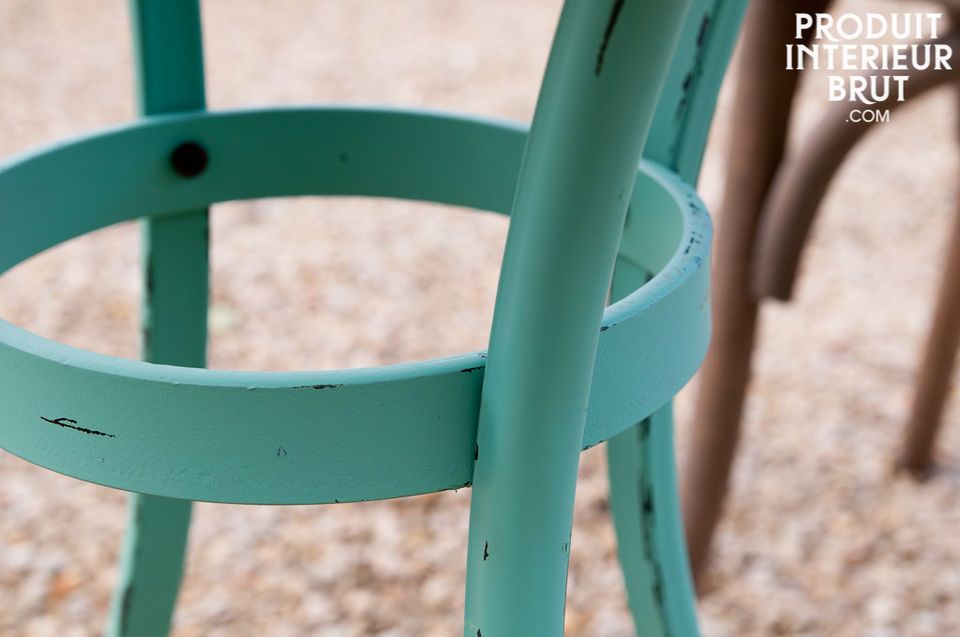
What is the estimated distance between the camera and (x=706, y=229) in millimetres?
560

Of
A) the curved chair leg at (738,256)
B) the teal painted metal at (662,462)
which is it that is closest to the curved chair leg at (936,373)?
the curved chair leg at (738,256)

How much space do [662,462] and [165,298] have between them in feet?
1.31

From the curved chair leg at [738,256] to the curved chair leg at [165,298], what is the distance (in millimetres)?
494

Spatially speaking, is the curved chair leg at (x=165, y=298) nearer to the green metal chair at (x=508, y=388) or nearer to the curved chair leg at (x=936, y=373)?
the green metal chair at (x=508, y=388)

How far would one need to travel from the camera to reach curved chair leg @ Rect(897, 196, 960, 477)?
126 centimetres

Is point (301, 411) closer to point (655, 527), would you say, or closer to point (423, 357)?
point (655, 527)

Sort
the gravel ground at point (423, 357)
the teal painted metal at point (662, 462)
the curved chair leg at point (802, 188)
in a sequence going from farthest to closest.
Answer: the gravel ground at point (423, 357) → the curved chair leg at point (802, 188) → the teal painted metal at point (662, 462)

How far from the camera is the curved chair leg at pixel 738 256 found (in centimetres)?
96

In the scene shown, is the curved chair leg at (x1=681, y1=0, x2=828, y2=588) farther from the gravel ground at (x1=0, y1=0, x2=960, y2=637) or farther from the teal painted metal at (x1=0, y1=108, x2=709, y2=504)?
the teal painted metal at (x1=0, y1=108, x2=709, y2=504)

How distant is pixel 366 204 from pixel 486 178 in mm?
1616

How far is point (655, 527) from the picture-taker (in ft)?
2.50

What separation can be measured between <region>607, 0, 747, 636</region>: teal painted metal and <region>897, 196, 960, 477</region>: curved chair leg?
0.65m

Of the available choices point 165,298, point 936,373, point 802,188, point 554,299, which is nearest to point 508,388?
point 554,299

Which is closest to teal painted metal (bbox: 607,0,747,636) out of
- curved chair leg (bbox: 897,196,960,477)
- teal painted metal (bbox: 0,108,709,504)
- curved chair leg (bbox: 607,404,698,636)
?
curved chair leg (bbox: 607,404,698,636)
